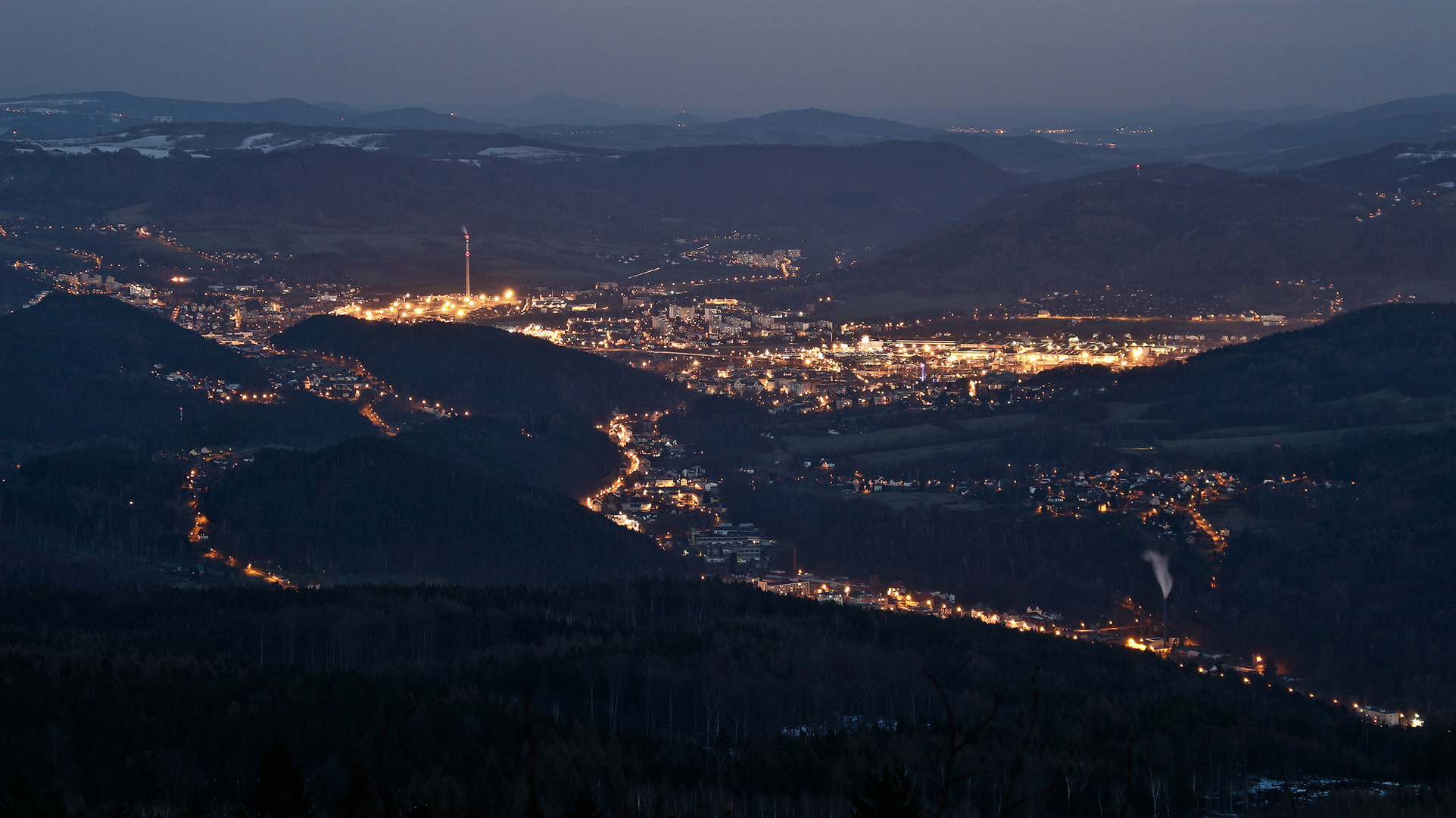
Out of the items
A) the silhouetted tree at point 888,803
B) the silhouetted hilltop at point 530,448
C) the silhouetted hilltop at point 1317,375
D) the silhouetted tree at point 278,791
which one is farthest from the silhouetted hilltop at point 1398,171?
the silhouetted tree at point 888,803

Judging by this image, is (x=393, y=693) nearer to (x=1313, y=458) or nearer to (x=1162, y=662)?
(x=1162, y=662)

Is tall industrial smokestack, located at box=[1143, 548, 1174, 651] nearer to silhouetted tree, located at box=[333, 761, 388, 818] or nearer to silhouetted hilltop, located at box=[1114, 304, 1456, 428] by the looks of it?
silhouetted hilltop, located at box=[1114, 304, 1456, 428]

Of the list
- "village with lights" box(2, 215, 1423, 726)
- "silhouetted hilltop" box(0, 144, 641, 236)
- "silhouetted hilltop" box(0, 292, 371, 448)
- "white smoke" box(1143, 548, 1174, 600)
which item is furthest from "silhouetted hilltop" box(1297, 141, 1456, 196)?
"silhouetted hilltop" box(0, 292, 371, 448)

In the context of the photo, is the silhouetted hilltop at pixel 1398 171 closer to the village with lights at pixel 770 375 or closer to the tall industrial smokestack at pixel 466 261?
the village with lights at pixel 770 375

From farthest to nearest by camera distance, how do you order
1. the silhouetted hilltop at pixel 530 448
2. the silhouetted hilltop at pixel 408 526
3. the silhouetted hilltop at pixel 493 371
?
the silhouetted hilltop at pixel 493 371
the silhouetted hilltop at pixel 530 448
the silhouetted hilltop at pixel 408 526

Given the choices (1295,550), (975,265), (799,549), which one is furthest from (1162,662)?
(975,265)
